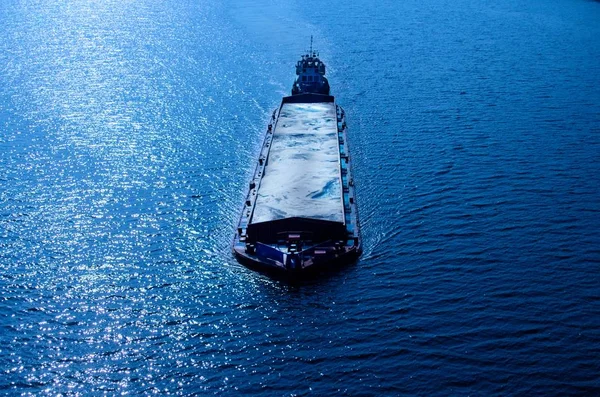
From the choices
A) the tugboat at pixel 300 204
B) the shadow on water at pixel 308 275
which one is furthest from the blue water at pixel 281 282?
the tugboat at pixel 300 204

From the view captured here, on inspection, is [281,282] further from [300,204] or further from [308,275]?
[300,204]

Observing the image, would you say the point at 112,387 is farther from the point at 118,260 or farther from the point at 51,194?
the point at 51,194

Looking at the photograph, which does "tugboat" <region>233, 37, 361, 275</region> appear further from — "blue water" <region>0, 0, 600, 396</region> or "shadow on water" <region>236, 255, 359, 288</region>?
"blue water" <region>0, 0, 600, 396</region>

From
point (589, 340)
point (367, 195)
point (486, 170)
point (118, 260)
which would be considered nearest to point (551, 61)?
point (486, 170)

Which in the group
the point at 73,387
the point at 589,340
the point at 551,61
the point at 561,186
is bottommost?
the point at 73,387

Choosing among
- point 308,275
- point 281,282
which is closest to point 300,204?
point 308,275
